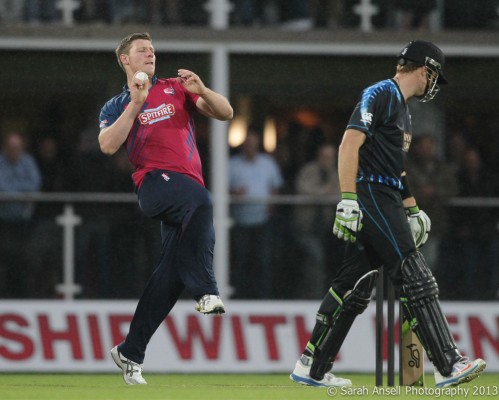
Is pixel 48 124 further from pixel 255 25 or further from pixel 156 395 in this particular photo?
pixel 156 395

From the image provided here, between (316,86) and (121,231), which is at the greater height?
(316,86)

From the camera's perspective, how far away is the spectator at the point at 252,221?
13148 mm

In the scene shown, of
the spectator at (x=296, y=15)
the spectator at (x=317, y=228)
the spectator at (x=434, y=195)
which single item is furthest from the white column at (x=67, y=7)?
the spectator at (x=434, y=195)

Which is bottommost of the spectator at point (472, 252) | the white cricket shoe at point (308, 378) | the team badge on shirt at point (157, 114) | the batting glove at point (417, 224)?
the spectator at point (472, 252)

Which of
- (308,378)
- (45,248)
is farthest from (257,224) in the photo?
(308,378)

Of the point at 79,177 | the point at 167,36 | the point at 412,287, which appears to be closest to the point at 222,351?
the point at 79,177

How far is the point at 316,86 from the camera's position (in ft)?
44.0

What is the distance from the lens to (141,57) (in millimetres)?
9023

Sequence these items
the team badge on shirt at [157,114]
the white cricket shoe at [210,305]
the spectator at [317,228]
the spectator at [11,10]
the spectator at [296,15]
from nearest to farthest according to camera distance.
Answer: the white cricket shoe at [210,305] < the team badge on shirt at [157,114] < the spectator at [317,228] < the spectator at [11,10] < the spectator at [296,15]

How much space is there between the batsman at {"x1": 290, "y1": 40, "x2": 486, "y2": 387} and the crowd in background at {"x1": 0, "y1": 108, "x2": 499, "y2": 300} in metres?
3.93

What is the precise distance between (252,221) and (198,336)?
1092mm

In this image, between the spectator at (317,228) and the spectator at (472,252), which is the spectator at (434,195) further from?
the spectator at (317,228)

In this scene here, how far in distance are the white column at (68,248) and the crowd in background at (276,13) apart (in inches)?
66.6

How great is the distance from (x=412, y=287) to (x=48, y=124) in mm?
5489
